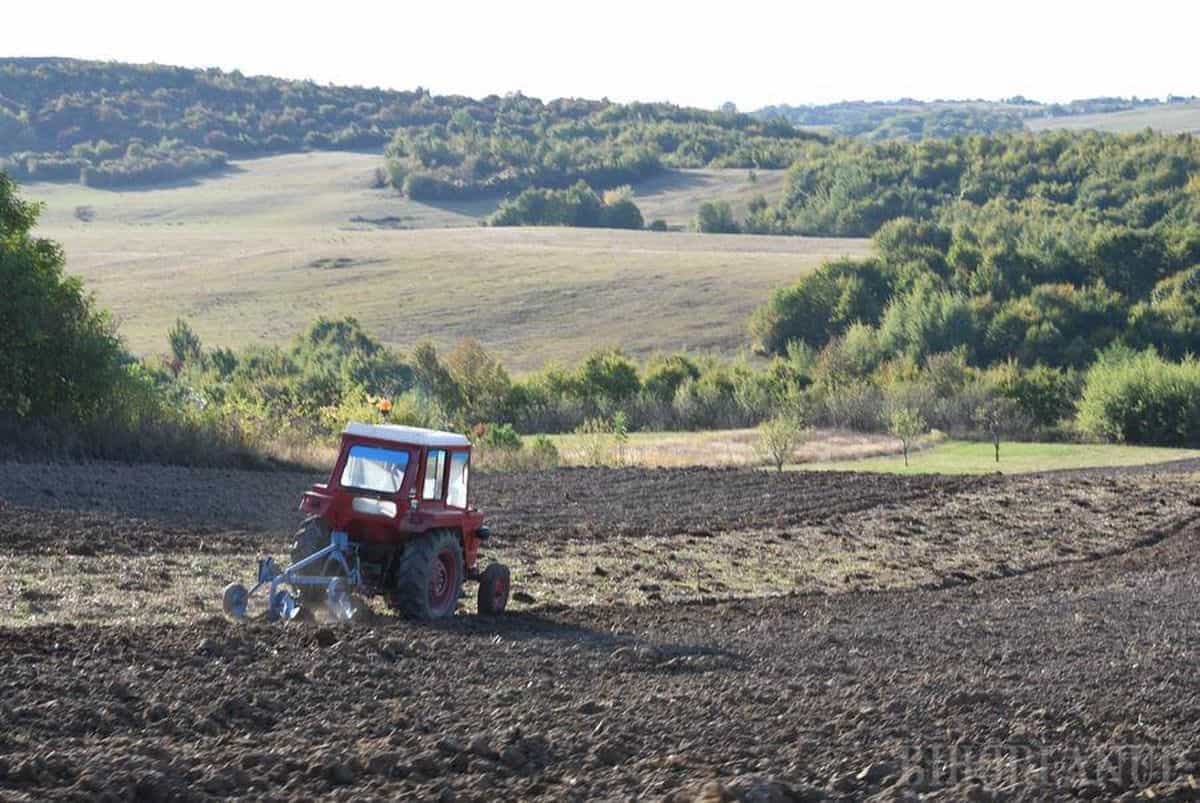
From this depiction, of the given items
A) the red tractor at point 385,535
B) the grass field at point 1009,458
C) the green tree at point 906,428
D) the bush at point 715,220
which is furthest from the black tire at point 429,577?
the bush at point 715,220

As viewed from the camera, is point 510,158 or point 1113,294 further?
point 510,158

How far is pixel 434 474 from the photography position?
16.1 meters

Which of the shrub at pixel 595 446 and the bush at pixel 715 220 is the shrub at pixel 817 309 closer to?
the shrub at pixel 595 446

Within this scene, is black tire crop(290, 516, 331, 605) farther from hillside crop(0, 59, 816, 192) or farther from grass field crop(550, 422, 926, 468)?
hillside crop(0, 59, 816, 192)

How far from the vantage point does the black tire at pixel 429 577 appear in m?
15.3

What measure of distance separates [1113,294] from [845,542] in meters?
57.9

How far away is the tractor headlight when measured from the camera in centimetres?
1554

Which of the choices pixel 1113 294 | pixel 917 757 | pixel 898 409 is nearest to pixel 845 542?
pixel 917 757

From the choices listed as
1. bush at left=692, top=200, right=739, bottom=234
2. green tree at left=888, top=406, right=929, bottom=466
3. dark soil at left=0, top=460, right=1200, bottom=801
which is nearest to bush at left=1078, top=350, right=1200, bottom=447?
green tree at left=888, top=406, right=929, bottom=466

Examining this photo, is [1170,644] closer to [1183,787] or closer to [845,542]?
[1183,787]

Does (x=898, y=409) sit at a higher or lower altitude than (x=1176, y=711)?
lower

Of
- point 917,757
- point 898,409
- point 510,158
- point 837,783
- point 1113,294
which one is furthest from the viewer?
point 510,158

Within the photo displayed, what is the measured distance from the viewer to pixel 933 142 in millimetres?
127438

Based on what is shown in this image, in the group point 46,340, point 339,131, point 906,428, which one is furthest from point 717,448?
point 339,131
